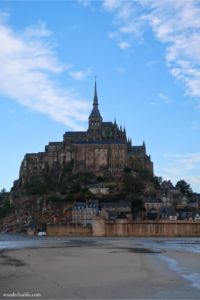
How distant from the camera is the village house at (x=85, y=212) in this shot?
221 ft

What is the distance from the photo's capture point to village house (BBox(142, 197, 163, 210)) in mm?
72544

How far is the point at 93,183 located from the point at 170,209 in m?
23.5

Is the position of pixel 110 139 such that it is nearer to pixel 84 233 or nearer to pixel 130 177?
pixel 130 177

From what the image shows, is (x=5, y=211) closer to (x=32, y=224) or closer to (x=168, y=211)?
(x=32, y=224)

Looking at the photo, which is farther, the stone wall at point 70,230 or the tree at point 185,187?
the tree at point 185,187

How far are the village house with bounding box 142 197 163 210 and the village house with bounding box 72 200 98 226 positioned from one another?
1067 cm

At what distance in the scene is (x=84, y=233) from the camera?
6131cm

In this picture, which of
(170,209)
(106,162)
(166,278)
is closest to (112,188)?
(106,162)

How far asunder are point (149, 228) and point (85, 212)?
1376 cm

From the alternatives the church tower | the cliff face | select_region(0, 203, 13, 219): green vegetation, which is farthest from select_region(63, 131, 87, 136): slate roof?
the cliff face

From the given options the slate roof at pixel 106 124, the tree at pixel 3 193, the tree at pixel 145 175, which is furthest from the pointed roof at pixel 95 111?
the tree at pixel 3 193

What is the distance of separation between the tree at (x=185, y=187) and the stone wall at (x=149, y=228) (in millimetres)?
29867

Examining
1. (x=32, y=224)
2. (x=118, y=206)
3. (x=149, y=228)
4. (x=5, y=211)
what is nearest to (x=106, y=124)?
(x=118, y=206)

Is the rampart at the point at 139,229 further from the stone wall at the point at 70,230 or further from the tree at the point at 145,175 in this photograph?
the tree at the point at 145,175
